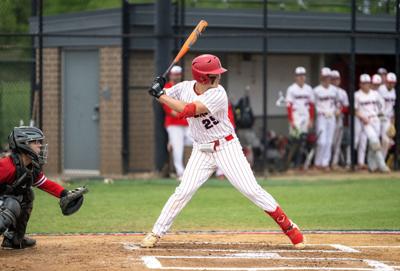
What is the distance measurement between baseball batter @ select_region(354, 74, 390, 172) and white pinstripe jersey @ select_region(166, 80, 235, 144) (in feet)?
29.3

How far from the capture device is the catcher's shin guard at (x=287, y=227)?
7930 millimetres

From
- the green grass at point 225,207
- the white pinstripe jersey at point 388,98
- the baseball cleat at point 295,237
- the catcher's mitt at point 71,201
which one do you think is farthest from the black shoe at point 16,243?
the white pinstripe jersey at point 388,98

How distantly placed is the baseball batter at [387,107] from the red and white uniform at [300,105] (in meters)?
1.44

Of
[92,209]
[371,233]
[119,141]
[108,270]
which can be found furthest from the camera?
[119,141]

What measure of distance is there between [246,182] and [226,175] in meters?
0.21

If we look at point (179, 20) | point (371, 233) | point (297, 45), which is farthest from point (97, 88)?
point (371, 233)

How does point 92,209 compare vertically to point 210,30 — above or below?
below

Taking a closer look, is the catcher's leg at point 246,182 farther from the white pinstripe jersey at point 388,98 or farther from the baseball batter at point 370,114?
the white pinstripe jersey at point 388,98

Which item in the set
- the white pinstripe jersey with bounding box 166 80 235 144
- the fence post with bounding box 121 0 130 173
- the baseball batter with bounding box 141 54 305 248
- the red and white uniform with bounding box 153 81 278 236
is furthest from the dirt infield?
the fence post with bounding box 121 0 130 173

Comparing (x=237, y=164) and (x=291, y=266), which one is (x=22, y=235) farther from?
(x=291, y=266)

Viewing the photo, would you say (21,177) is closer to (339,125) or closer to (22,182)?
(22,182)

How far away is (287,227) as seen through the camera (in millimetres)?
7953

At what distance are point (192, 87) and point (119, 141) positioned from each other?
8.76 metres

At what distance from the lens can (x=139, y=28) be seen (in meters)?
17.1
